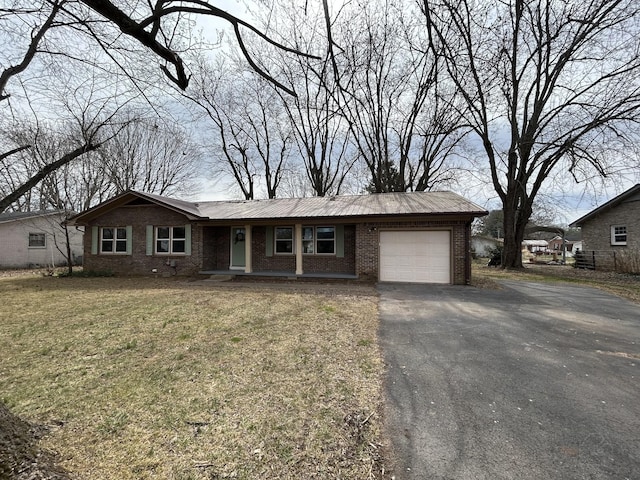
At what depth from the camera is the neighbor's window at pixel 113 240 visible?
13.9 metres

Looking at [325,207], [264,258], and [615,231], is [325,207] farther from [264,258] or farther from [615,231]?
[615,231]

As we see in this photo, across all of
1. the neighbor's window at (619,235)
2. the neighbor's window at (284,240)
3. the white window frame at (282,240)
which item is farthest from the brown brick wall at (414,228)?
the neighbor's window at (619,235)

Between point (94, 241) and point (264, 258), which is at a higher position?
point (94, 241)

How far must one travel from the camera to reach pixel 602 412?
279 cm

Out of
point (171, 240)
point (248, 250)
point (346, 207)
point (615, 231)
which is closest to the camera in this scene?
point (346, 207)

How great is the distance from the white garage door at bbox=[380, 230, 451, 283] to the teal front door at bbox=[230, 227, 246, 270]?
656 cm

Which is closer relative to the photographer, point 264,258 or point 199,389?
point 199,389

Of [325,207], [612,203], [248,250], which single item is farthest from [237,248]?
[612,203]

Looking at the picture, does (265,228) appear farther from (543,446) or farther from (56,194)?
(543,446)

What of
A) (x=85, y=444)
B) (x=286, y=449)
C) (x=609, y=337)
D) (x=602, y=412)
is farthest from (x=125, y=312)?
(x=609, y=337)

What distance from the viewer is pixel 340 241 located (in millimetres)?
12531

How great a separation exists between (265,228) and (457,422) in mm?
11757

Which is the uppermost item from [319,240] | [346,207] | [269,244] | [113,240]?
[346,207]

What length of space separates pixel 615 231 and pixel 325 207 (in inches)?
717
